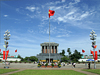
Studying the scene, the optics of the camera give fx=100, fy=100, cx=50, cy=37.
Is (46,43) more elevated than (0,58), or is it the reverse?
(46,43)

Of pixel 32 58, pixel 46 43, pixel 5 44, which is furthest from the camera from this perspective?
pixel 46 43

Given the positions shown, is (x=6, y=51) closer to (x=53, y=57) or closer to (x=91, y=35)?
(x=91, y=35)

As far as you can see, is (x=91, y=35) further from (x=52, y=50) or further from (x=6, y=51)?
(x=52, y=50)

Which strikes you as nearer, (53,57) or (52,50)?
(53,57)

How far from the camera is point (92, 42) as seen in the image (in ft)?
92.2

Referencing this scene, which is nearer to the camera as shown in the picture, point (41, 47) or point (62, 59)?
point (62, 59)

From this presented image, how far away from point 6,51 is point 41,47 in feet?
251

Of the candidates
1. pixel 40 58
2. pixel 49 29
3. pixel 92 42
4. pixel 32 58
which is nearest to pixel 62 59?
pixel 40 58

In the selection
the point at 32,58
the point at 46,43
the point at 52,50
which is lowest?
the point at 32,58

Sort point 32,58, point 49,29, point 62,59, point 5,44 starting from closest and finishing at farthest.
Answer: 1. point 5,44
2. point 49,29
3. point 62,59
4. point 32,58

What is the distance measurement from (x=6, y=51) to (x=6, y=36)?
4875mm

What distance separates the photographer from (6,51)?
3127cm

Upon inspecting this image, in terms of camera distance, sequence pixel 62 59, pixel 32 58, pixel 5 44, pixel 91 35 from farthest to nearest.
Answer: pixel 32 58 → pixel 62 59 → pixel 5 44 → pixel 91 35

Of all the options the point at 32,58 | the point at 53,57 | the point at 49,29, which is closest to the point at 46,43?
the point at 32,58
